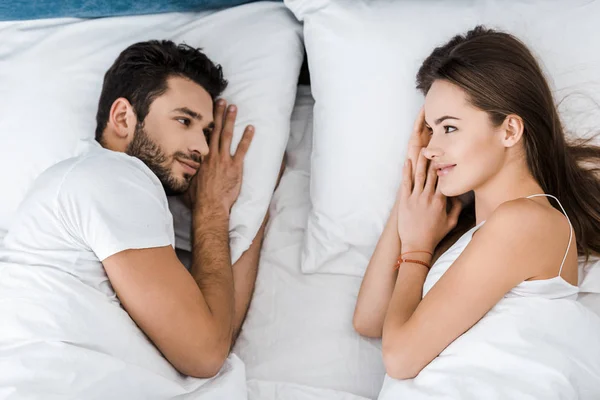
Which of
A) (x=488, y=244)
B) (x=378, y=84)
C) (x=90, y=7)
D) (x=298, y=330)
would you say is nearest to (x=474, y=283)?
(x=488, y=244)

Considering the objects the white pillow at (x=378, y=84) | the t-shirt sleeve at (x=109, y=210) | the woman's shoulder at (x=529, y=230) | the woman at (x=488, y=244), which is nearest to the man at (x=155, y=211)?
the t-shirt sleeve at (x=109, y=210)

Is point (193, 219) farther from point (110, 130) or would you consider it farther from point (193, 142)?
point (110, 130)

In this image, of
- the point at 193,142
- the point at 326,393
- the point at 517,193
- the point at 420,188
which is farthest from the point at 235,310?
the point at 517,193

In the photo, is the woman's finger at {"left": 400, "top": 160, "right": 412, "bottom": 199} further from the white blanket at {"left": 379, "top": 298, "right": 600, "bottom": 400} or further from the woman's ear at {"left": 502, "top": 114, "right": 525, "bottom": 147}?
the white blanket at {"left": 379, "top": 298, "right": 600, "bottom": 400}

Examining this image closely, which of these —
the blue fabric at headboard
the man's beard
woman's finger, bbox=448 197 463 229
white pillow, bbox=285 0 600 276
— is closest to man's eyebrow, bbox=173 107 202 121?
the man's beard

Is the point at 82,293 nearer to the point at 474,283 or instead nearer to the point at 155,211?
the point at 155,211

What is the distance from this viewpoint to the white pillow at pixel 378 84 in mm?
1590

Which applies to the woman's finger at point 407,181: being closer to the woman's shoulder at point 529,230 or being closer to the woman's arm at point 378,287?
the woman's arm at point 378,287

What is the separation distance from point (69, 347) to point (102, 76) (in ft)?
2.84

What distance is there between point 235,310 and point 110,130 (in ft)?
1.87

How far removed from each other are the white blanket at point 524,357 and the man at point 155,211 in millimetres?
529

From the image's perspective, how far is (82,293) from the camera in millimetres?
1340

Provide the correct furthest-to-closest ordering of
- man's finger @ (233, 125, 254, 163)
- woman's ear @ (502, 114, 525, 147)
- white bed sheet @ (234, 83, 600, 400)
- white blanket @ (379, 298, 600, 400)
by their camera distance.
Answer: man's finger @ (233, 125, 254, 163) < white bed sheet @ (234, 83, 600, 400) < woman's ear @ (502, 114, 525, 147) < white blanket @ (379, 298, 600, 400)

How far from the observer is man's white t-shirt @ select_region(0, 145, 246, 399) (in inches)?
49.9
